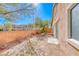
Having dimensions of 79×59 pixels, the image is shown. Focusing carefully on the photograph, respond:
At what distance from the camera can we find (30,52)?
6.41ft

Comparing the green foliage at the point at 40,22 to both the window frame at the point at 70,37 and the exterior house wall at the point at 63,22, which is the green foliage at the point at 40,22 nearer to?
the exterior house wall at the point at 63,22

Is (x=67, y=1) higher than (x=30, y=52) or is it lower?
higher

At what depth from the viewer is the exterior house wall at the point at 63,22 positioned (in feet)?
6.03

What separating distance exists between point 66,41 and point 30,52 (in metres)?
0.46

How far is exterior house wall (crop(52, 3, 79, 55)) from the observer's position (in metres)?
1.84

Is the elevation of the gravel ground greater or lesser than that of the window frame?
lesser

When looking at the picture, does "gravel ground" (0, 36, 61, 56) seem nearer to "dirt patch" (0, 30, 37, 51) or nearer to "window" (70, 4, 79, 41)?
"dirt patch" (0, 30, 37, 51)

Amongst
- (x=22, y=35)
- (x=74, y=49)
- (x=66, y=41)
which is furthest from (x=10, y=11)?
(x=74, y=49)

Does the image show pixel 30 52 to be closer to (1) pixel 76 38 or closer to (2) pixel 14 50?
(2) pixel 14 50

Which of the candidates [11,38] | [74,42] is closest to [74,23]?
[74,42]

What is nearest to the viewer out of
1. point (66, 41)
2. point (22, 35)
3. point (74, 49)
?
point (74, 49)

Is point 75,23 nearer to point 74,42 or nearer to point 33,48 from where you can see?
point 74,42

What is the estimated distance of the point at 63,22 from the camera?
1.91m

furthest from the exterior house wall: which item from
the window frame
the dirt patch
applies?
the dirt patch
